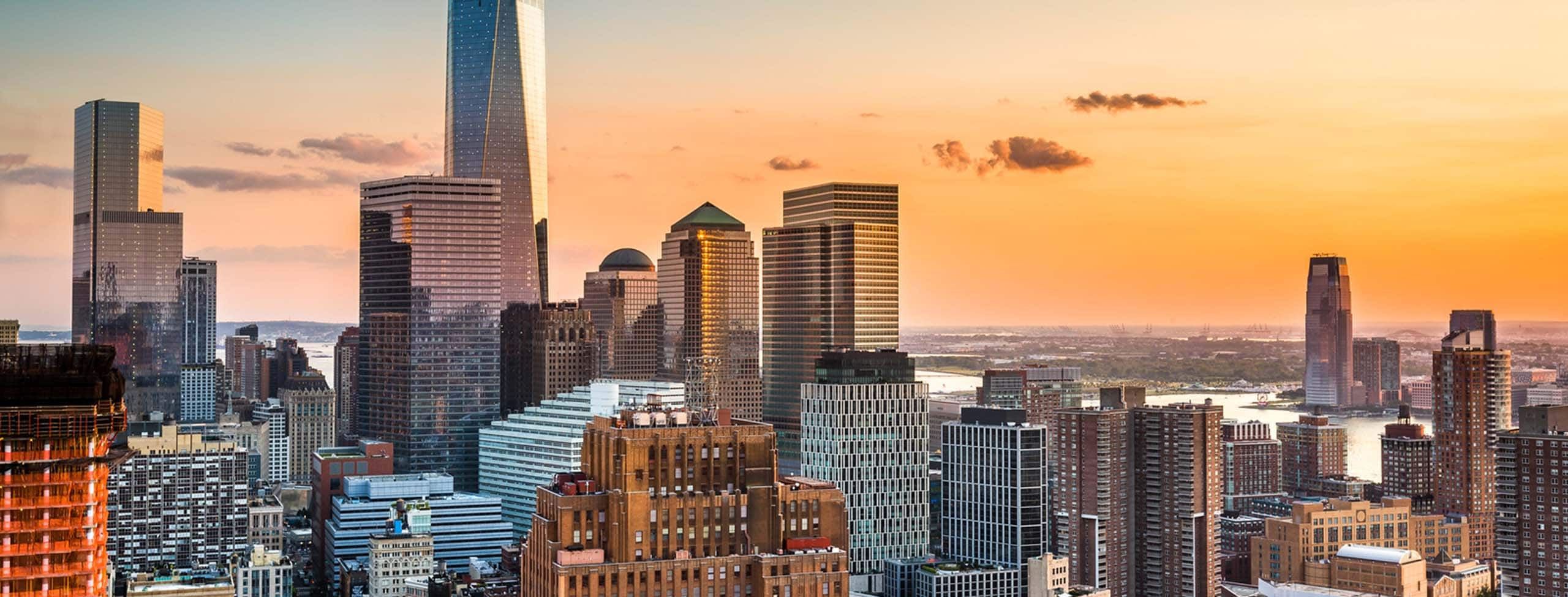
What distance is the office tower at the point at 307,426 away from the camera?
14000 cm

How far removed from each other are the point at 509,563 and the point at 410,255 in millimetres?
52855

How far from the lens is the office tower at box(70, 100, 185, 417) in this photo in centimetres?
11656

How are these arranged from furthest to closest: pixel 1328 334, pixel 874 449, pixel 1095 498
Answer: pixel 1328 334 < pixel 874 449 < pixel 1095 498

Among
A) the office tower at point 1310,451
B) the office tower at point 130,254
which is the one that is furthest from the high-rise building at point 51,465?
the office tower at point 1310,451

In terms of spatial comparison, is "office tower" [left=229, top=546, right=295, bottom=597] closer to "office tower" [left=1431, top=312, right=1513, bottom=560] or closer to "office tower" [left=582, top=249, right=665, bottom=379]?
"office tower" [left=582, top=249, right=665, bottom=379]

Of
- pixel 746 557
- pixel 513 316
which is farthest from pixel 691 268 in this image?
pixel 746 557

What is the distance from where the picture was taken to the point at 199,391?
14888cm

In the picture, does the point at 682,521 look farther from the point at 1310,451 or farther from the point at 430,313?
the point at 430,313

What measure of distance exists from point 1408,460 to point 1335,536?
76.2ft

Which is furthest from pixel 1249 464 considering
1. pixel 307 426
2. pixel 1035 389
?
pixel 307 426

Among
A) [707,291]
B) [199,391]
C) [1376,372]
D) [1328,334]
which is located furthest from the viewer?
[199,391]

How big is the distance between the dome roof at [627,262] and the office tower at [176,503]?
61684 millimetres

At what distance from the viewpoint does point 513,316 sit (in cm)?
14100

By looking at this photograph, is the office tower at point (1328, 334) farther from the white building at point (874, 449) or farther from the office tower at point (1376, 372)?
the white building at point (874, 449)
